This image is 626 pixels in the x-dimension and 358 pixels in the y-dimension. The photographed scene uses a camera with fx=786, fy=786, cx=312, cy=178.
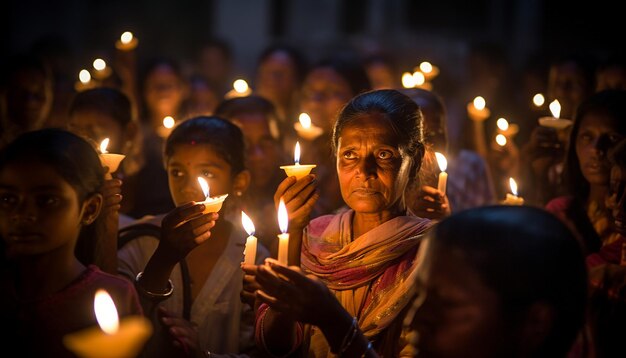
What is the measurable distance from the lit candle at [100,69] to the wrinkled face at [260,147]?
170 cm

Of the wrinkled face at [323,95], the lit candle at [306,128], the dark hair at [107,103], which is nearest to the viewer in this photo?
the lit candle at [306,128]

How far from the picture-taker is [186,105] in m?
7.82

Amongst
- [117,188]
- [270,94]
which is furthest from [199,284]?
[270,94]

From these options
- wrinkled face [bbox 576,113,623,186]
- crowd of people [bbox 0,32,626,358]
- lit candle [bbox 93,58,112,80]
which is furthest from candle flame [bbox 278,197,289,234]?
lit candle [bbox 93,58,112,80]

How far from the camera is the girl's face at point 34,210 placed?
2850 millimetres

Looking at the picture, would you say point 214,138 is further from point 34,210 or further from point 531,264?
point 531,264

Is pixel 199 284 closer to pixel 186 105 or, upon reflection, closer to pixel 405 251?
pixel 405 251

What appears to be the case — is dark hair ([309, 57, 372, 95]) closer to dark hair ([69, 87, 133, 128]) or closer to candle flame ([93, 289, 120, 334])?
dark hair ([69, 87, 133, 128])

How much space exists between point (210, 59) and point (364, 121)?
23.0ft

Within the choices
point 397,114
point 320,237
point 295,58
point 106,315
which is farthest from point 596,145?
point 295,58

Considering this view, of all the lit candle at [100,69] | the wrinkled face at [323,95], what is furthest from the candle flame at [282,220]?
the lit candle at [100,69]

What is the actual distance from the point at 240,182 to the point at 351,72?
2.37m

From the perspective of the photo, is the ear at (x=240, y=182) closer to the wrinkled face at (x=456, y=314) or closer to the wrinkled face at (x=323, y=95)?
the wrinkled face at (x=323, y=95)

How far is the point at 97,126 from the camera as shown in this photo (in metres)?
5.23
